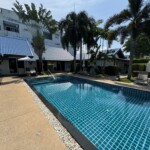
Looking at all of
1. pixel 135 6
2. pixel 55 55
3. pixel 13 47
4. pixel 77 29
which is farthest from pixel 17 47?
pixel 135 6

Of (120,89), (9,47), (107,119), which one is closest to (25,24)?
(9,47)

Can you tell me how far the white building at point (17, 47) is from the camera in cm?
1593

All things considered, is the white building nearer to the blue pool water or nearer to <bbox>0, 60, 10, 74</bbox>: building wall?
<bbox>0, 60, 10, 74</bbox>: building wall

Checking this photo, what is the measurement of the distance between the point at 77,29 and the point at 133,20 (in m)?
9.12

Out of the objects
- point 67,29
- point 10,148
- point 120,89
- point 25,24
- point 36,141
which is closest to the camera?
point 10,148

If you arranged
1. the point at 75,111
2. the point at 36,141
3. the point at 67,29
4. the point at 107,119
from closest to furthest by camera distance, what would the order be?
1. the point at 36,141
2. the point at 107,119
3. the point at 75,111
4. the point at 67,29

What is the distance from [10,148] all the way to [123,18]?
16.1 m

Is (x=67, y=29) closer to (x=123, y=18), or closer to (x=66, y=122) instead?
(x=123, y=18)

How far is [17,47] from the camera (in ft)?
53.4

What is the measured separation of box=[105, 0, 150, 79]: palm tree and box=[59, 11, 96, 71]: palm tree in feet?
19.6

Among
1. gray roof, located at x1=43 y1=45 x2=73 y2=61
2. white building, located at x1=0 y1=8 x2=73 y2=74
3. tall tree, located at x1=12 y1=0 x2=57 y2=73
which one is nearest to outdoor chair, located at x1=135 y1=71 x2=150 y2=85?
white building, located at x1=0 y1=8 x2=73 y2=74

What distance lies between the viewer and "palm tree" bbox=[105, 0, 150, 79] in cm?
1347

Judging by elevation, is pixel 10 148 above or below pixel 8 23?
below

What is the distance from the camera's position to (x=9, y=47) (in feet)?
51.1
